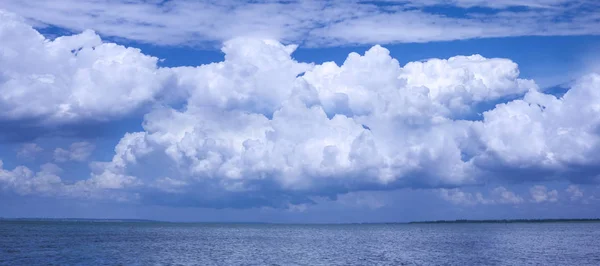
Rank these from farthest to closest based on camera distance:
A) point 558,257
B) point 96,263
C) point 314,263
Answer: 1. point 558,257
2. point 314,263
3. point 96,263

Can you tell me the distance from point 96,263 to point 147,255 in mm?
16490

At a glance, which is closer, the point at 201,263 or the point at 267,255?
the point at 201,263

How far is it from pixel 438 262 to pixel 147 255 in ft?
151

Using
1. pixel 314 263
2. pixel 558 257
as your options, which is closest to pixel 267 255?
pixel 314 263

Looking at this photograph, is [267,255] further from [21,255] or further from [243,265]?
[21,255]

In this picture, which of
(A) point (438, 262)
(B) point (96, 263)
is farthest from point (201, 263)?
(A) point (438, 262)

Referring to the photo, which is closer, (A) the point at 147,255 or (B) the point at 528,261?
(B) the point at 528,261

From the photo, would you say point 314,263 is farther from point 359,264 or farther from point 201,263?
point 201,263

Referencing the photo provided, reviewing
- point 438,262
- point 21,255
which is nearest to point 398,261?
point 438,262

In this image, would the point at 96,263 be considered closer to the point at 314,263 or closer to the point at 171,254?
the point at 171,254

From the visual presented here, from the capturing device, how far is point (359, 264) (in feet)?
253

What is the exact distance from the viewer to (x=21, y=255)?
278 feet

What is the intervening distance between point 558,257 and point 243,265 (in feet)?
164

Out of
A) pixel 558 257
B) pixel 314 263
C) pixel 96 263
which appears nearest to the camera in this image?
pixel 96 263
